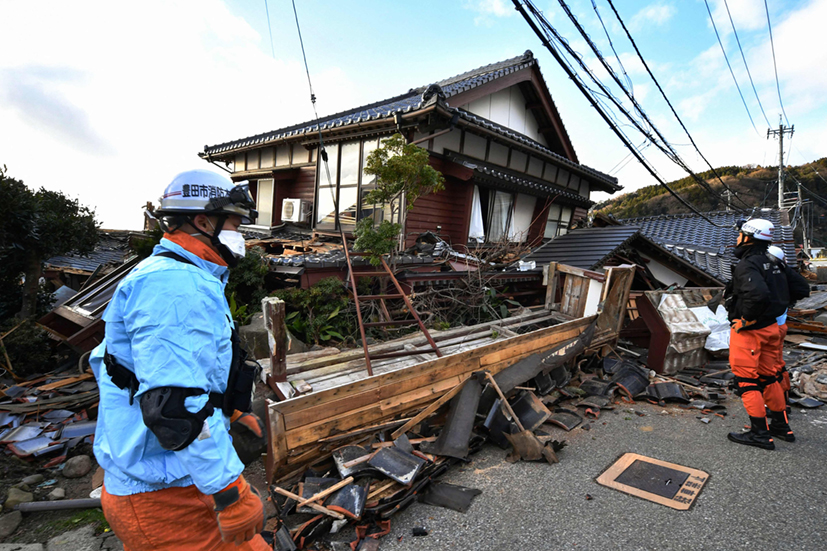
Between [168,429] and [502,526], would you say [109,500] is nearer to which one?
[168,429]

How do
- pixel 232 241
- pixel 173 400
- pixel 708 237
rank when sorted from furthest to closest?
pixel 708 237
pixel 232 241
pixel 173 400

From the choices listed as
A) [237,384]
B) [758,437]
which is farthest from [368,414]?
[758,437]

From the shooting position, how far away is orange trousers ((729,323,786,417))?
410cm

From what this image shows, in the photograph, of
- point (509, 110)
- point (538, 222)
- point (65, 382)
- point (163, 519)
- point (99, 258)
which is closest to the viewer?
point (163, 519)

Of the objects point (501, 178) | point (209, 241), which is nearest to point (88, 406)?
point (209, 241)

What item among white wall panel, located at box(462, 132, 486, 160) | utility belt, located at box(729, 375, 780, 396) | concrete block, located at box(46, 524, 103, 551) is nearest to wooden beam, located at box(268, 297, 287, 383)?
concrete block, located at box(46, 524, 103, 551)

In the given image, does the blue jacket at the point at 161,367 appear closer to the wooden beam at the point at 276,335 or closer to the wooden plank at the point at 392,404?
the wooden plank at the point at 392,404

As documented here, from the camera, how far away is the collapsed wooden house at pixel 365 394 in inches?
124

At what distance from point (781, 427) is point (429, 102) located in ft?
22.0

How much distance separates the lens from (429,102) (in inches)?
270

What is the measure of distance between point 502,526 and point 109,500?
2.58 meters

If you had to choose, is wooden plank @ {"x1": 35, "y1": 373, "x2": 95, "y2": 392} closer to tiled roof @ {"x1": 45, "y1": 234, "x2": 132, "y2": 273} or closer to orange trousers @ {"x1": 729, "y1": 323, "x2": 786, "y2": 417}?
tiled roof @ {"x1": 45, "y1": 234, "x2": 132, "y2": 273}

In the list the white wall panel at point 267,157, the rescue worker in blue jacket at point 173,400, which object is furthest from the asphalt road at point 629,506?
the white wall panel at point 267,157

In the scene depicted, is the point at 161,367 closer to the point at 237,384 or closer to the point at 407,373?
the point at 237,384
